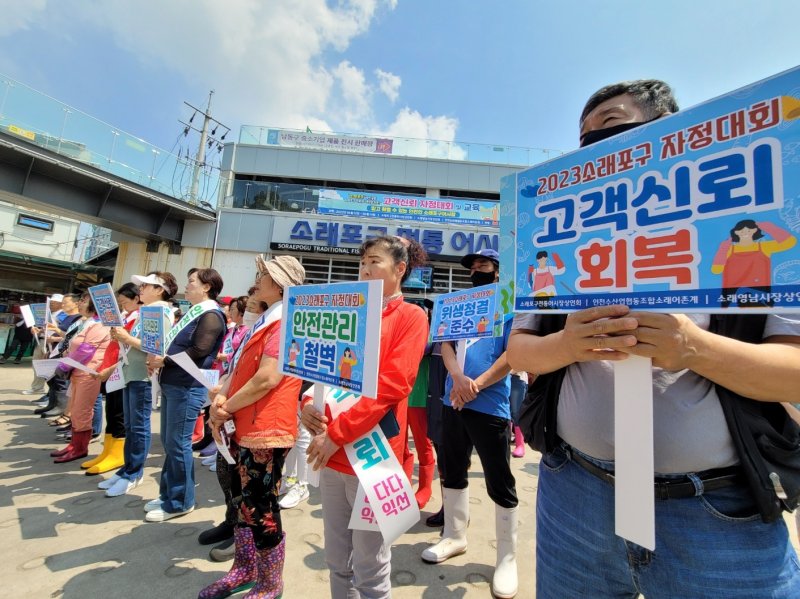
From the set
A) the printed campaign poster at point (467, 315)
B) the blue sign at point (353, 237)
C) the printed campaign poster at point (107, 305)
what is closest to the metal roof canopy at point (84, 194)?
the blue sign at point (353, 237)

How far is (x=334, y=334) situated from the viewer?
1.73 metres

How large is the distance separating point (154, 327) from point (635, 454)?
374cm

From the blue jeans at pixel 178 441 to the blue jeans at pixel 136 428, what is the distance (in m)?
0.66

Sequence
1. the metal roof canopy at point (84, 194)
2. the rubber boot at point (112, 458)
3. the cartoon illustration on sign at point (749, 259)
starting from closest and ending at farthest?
1. the cartoon illustration on sign at point (749, 259)
2. the rubber boot at point (112, 458)
3. the metal roof canopy at point (84, 194)

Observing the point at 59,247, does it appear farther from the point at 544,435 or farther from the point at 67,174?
the point at 544,435

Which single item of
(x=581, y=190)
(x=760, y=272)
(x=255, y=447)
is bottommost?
(x=255, y=447)

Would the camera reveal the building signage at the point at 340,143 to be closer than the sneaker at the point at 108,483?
No

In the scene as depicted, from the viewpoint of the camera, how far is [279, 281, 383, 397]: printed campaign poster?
5.03 ft

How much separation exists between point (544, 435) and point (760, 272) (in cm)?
73

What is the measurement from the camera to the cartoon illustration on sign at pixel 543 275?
110cm

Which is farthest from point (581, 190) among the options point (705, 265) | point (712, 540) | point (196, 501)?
point (196, 501)

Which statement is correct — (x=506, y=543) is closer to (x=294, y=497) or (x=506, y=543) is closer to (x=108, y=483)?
(x=294, y=497)

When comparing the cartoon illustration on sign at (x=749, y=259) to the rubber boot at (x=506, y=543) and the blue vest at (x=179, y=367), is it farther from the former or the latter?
the blue vest at (x=179, y=367)

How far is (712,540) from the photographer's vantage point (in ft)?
3.00
